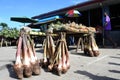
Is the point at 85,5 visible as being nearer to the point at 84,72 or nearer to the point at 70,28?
the point at 70,28

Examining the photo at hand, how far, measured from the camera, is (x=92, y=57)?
30.1ft

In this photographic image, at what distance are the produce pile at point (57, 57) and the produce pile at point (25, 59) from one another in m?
0.53

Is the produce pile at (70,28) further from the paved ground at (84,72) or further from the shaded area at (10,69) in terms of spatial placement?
the shaded area at (10,69)

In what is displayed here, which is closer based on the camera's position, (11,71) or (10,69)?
(11,71)

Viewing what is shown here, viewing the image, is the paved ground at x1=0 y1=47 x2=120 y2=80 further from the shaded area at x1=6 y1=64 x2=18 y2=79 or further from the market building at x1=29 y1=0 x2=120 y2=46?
the market building at x1=29 y1=0 x2=120 y2=46

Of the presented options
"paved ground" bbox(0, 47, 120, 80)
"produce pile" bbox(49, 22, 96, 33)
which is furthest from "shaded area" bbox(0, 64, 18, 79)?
"produce pile" bbox(49, 22, 96, 33)

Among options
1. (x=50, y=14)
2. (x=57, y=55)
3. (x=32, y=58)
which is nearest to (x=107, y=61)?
(x=57, y=55)

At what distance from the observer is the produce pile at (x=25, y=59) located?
585 cm

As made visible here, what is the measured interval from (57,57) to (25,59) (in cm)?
102

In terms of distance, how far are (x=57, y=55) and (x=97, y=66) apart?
57.2 inches

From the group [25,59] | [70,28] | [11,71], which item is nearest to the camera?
[25,59]

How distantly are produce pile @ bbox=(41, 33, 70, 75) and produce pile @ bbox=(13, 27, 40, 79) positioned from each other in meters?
0.53

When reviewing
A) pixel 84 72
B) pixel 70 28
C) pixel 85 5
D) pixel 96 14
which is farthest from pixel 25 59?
pixel 96 14

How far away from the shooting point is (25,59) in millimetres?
5988
